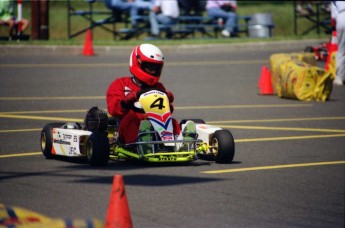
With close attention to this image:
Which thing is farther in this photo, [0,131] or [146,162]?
[0,131]

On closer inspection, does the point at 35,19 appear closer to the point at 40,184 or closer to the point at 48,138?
the point at 48,138

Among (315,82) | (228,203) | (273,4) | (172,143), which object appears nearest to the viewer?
(228,203)

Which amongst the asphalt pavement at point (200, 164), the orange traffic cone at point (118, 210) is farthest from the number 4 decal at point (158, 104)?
the orange traffic cone at point (118, 210)

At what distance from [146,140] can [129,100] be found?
2.12 feet

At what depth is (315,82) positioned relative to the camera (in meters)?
18.7

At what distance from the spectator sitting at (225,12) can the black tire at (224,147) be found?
1861cm

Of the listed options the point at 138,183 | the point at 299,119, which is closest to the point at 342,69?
the point at 299,119

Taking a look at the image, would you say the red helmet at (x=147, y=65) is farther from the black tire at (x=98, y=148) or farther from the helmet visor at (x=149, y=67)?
the black tire at (x=98, y=148)

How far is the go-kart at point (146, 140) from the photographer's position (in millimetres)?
11234

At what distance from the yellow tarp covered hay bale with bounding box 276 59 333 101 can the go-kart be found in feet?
21.9

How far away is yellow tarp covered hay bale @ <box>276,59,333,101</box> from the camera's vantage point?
60.8 feet

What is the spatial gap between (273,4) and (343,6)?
16.7 metres

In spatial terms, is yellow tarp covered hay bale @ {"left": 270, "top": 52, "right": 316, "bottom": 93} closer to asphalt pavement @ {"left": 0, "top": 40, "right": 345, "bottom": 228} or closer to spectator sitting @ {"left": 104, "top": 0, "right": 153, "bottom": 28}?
asphalt pavement @ {"left": 0, "top": 40, "right": 345, "bottom": 228}

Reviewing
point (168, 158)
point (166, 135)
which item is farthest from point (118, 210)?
point (166, 135)
